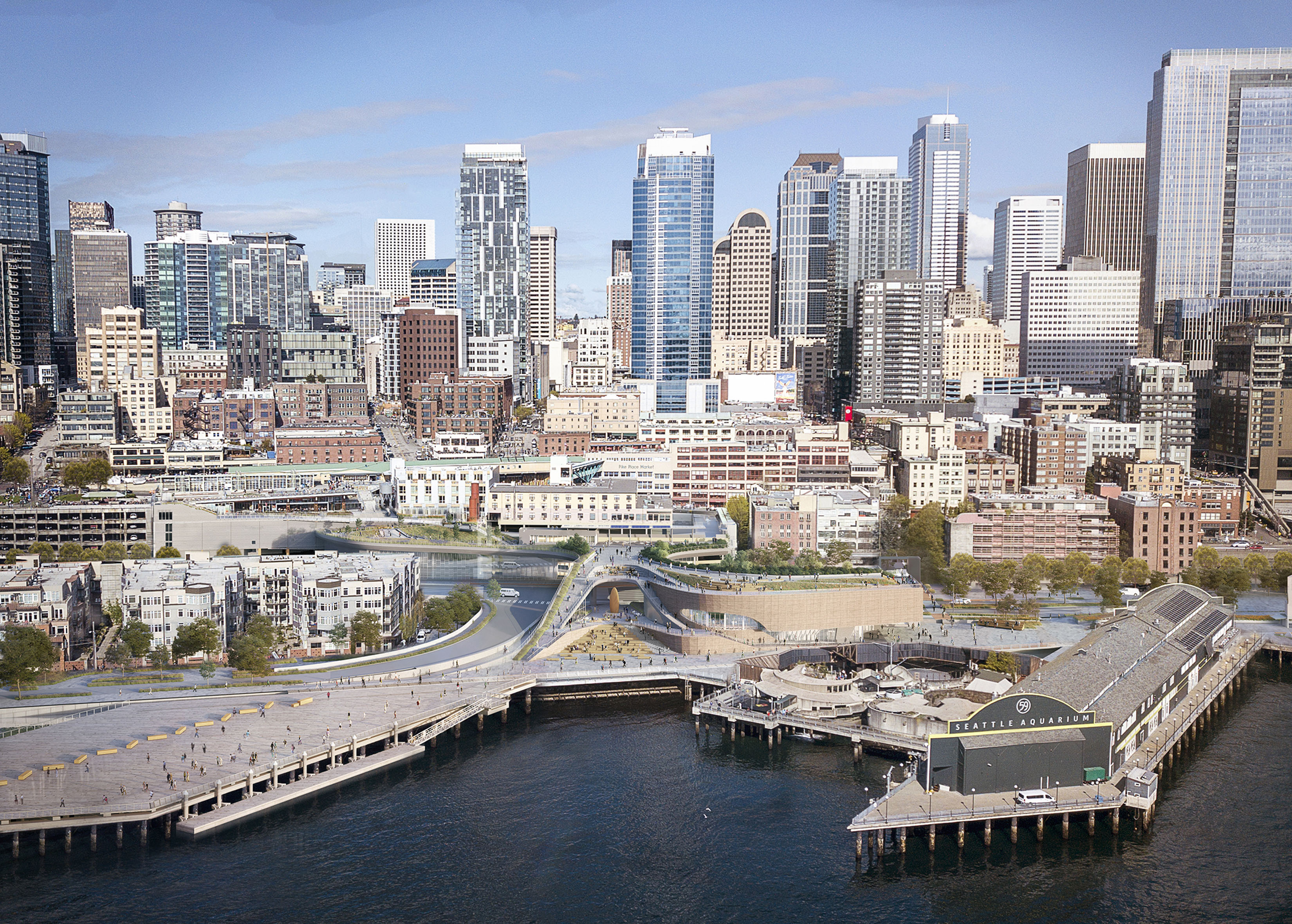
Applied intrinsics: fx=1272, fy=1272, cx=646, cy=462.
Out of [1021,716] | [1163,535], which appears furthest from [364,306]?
[1021,716]

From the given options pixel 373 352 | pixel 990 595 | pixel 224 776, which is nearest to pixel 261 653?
pixel 224 776

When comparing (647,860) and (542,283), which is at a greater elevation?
(542,283)

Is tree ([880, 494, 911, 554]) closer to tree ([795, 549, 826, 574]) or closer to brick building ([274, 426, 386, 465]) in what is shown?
tree ([795, 549, 826, 574])

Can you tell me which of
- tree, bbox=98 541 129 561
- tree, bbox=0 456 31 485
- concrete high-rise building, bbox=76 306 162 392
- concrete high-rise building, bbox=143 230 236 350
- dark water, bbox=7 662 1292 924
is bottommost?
dark water, bbox=7 662 1292 924

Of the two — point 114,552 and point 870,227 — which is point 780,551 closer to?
point 114,552

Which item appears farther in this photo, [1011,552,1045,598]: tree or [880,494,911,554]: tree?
[880,494,911,554]: tree

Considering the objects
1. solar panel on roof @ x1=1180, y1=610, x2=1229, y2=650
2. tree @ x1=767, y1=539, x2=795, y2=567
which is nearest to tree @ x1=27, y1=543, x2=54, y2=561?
tree @ x1=767, y1=539, x2=795, y2=567
